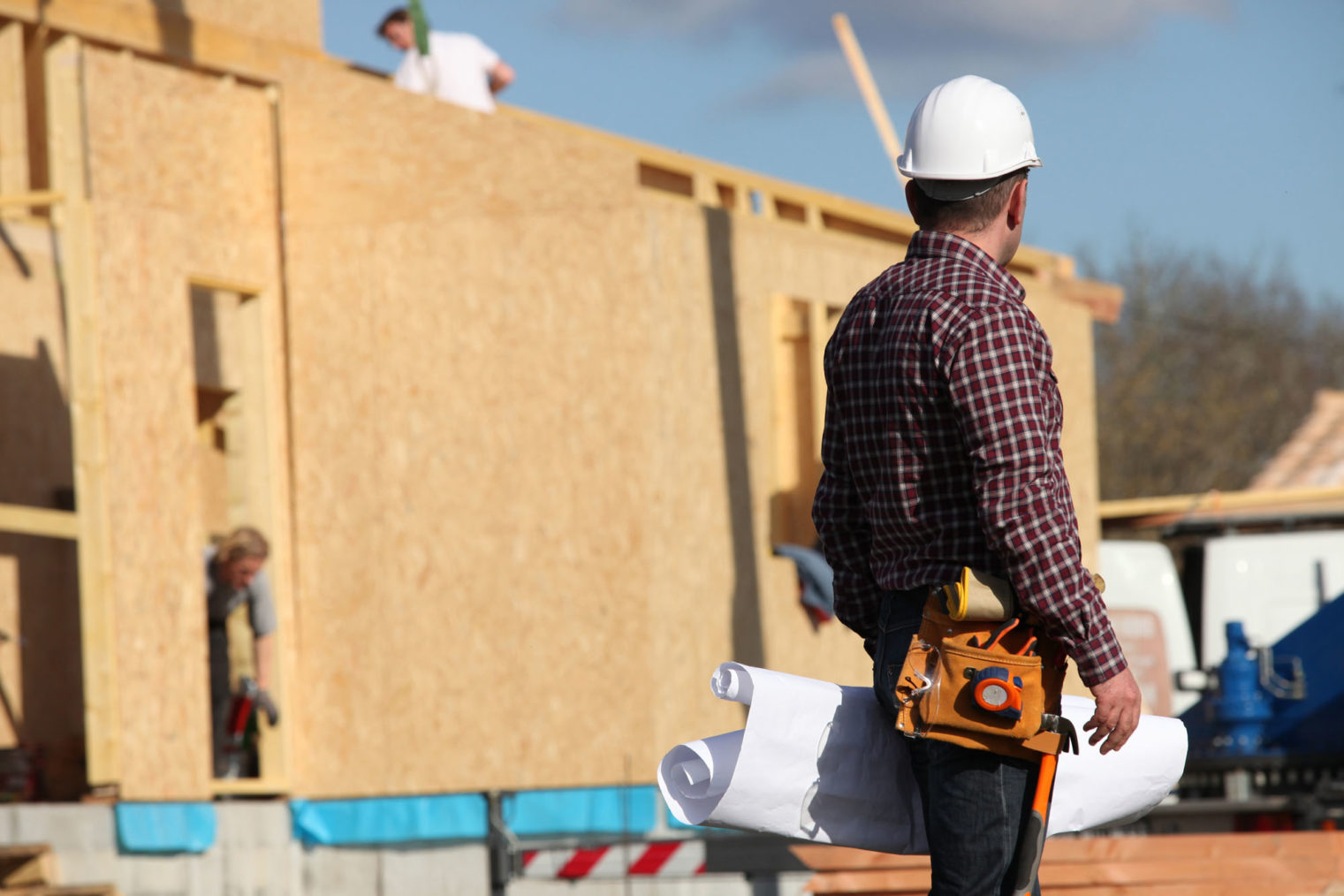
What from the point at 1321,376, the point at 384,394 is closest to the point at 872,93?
the point at 384,394

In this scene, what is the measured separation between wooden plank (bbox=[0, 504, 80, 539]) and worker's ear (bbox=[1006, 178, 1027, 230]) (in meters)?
6.76

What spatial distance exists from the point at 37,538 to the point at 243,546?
75.4 inches

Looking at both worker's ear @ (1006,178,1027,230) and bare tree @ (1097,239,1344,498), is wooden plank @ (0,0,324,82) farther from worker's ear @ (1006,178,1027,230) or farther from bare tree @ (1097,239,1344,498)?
bare tree @ (1097,239,1344,498)

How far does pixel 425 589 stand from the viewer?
967 cm

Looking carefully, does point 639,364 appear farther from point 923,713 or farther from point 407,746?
point 923,713

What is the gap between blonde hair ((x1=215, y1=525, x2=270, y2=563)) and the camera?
30.7 feet

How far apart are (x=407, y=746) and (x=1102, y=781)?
6736 mm

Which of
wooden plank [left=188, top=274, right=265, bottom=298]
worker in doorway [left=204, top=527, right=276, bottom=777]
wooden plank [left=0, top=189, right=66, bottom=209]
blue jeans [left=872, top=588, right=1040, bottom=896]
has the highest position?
wooden plank [left=0, top=189, right=66, bottom=209]

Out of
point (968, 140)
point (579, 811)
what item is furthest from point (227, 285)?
point (968, 140)

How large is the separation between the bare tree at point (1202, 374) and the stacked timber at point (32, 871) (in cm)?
2764

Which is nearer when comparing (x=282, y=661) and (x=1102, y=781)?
(x=1102, y=781)

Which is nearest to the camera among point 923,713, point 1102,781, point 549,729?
point 923,713

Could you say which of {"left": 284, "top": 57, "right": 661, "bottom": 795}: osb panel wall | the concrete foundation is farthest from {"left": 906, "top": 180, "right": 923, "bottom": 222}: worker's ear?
{"left": 284, "top": 57, "right": 661, "bottom": 795}: osb panel wall

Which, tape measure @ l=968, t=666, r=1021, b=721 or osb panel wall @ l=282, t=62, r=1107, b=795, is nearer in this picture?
tape measure @ l=968, t=666, r=1021, b=721
